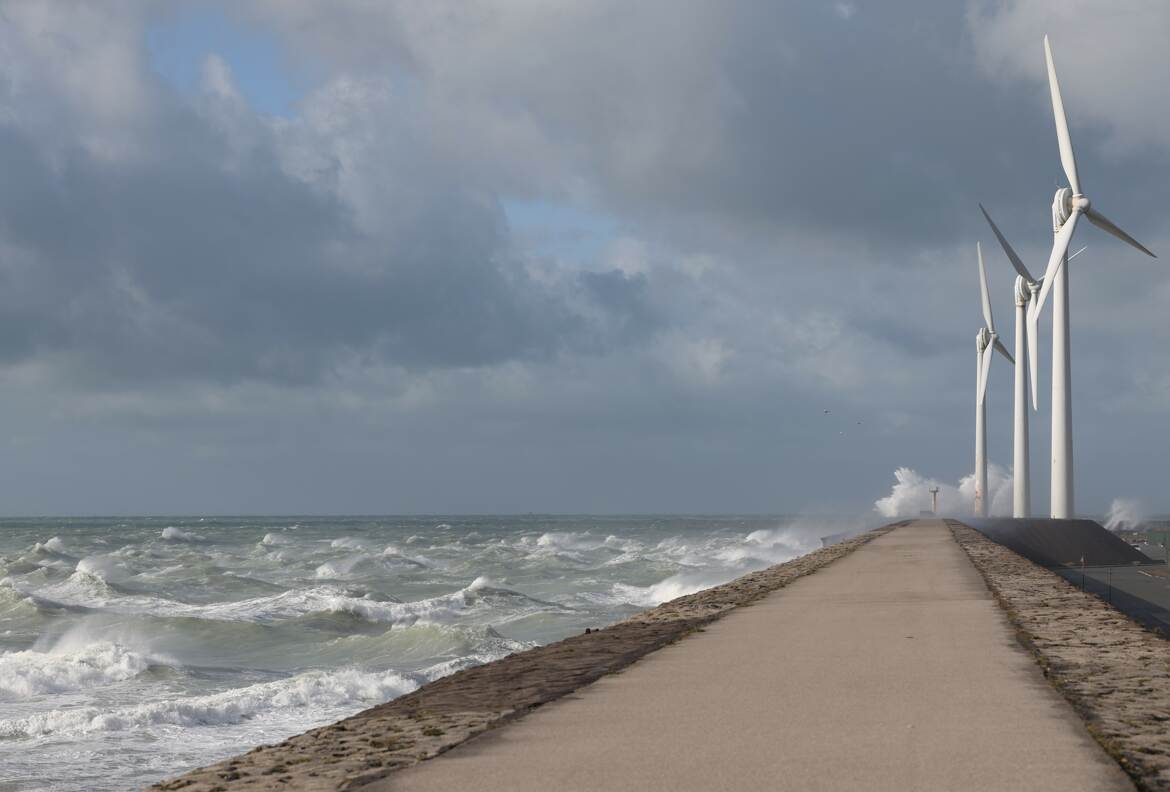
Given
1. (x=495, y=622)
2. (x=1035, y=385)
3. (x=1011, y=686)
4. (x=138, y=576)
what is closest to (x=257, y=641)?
(x=495, y=622)

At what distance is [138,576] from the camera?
1992 inches

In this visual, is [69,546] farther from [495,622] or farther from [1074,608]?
[1074,608]

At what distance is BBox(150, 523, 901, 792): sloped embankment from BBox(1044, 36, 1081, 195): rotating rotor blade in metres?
38.8

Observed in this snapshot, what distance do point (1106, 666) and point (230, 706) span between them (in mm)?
11080

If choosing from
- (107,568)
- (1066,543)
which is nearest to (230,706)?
(1066,543)

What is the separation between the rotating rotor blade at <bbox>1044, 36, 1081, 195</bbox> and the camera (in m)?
45.9

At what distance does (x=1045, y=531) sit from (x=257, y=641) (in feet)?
93.9

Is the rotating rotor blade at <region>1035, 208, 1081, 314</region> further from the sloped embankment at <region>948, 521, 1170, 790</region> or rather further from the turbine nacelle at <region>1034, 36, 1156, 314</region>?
the sloped embankment at <region>948, 521, 1170, 790</region>

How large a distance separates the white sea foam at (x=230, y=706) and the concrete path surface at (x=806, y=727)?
6.65m

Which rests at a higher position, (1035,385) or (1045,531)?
(1035,385)

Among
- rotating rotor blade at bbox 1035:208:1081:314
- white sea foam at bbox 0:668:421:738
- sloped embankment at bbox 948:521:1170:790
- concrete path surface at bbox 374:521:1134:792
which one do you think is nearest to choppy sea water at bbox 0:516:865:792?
white sea foam at bbox 0:668:421:738

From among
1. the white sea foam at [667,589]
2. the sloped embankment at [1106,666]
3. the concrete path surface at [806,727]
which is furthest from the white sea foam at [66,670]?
the white sea foam at [667,589]

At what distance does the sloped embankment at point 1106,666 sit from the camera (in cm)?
648

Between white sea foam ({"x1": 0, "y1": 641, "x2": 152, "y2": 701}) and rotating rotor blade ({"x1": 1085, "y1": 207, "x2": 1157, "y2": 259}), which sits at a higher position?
rotating rotor blade ({"x1": 1085, "y1": 207, "x2": 1157, "y2": 259})
